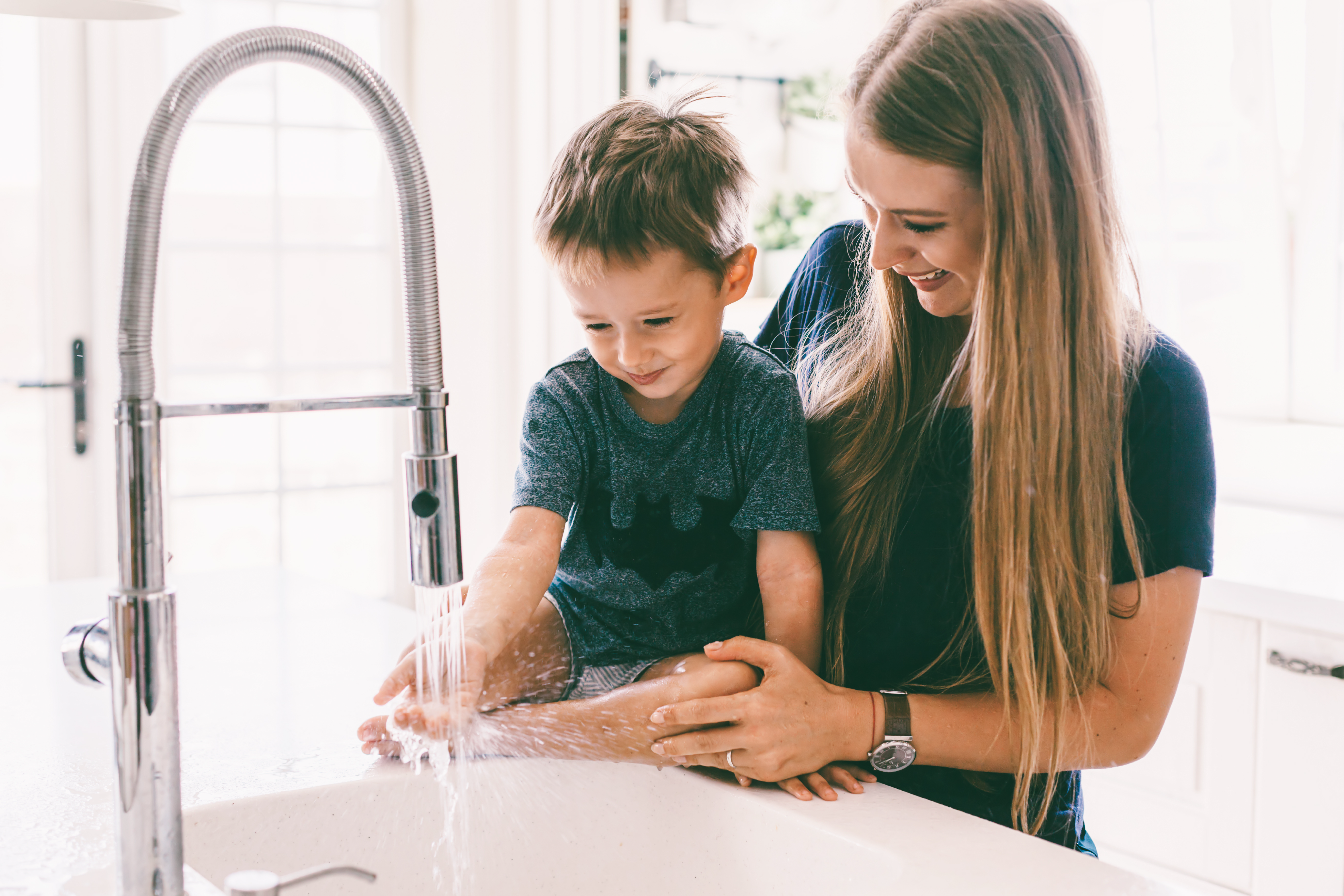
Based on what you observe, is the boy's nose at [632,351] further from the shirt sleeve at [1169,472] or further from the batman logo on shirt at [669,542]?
the shirt sleeve at [1169,472]

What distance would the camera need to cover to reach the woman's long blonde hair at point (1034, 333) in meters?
0.94

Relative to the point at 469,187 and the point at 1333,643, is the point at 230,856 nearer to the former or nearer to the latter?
the point at 1333,643

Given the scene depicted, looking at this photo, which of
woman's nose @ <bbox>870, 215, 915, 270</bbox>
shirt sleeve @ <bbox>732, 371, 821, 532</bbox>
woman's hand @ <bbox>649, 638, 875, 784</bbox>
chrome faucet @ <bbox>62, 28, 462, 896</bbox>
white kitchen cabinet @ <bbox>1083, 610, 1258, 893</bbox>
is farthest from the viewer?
white kitchen cabinet @ <bbox>1083, 610, 1258, 893</bbox>

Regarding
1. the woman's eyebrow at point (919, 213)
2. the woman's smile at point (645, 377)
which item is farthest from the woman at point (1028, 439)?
the woman's smile at point (645, 377)

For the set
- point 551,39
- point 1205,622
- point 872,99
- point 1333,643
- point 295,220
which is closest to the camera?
point 872,99

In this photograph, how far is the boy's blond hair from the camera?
1075 millimetres

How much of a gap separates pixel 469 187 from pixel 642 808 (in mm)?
2532

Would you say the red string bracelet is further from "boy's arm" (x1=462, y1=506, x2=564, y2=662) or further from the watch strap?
"boy's arm" (x1=462, y1=506, x2=564, y2=662)

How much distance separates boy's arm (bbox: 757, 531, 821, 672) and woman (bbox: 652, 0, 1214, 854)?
82 mm

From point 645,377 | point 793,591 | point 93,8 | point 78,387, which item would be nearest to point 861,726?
point 793,591

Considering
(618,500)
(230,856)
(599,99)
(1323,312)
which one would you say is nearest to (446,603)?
(230,856)

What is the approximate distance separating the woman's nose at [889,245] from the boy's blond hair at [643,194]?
182 mm

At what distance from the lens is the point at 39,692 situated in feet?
3.65

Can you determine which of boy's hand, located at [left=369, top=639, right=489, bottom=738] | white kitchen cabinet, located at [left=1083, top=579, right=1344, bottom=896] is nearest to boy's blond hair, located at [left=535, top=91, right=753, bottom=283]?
boy's hand, located at [left=369, top=639, right=489, bottom=738]
